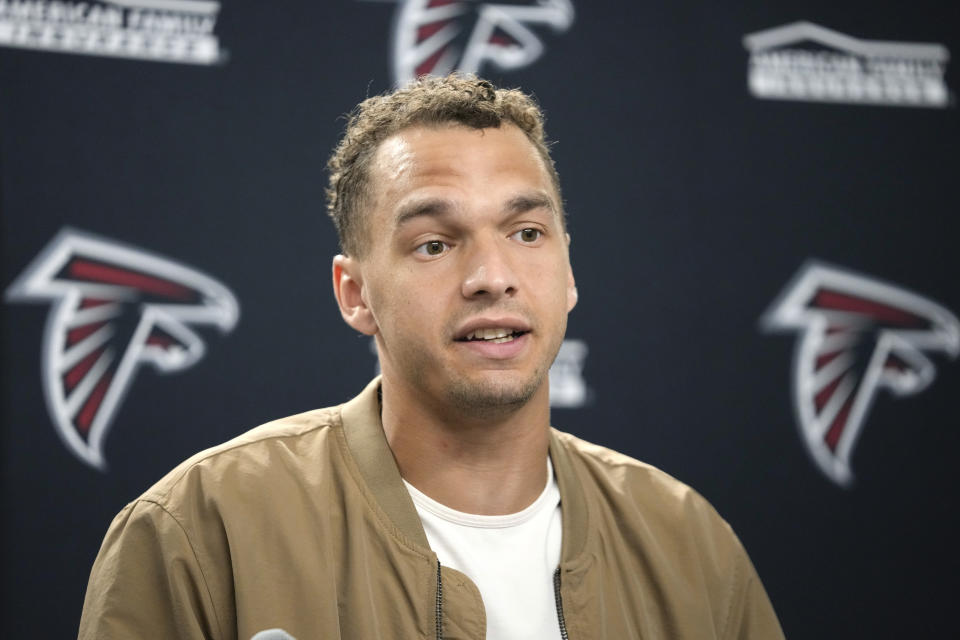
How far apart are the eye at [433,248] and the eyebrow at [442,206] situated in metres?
0.03

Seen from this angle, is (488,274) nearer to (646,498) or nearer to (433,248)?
(433,248)

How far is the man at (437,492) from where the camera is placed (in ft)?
3.67

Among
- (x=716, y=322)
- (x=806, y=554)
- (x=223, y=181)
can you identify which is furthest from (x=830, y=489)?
(x=223, y=181)

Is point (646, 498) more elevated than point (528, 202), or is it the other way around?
point (528, 202)

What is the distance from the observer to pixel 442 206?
121cm

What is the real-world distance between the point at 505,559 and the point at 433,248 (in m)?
0.39

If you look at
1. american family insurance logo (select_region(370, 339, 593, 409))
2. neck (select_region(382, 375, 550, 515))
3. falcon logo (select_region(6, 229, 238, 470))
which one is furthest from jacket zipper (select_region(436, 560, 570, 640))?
falcon logo (select_region(6, 229, 238, 470))

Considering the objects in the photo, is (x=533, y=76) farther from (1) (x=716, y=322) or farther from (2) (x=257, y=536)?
(2) (x=257, y=536)

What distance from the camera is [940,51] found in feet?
7.56

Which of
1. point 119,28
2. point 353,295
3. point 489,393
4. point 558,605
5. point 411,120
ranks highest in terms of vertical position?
point 119,28

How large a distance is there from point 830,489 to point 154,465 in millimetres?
1436

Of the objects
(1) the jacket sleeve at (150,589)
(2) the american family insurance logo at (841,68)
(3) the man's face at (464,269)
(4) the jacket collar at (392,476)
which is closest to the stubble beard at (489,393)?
(3) the man's face at (464,269)

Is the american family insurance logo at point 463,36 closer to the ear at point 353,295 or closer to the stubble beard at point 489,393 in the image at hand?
the ear at point 353,295

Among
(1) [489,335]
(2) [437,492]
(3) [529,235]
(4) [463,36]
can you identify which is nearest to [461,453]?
(2) [437,492]
